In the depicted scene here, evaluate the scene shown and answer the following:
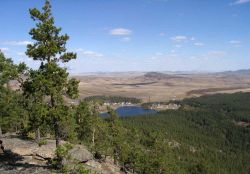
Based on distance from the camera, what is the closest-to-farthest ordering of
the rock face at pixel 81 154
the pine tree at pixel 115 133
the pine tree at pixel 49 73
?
1. the pine tree at pixel 49 73
2. the rock face at pixel 81 154
3. the pine tree at pixel 115 133

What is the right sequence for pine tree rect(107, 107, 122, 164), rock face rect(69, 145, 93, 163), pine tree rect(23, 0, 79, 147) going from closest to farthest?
pine tree rect(23, 0, 79, 147) → rock face rect(69, 145, 93, 163) → pine tree rect(107, 107, 122, 164)

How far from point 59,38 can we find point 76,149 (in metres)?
25.3

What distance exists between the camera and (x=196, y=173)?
447 ft


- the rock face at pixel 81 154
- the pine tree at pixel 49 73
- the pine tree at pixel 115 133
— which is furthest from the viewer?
the pine tree at pixel 115 133

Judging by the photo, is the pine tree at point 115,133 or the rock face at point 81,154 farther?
the pine tree at point 115,133

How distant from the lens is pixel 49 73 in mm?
38031

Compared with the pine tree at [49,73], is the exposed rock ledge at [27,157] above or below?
below

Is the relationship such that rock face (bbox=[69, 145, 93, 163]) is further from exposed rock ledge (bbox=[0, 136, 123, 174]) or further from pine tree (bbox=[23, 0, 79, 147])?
pine tree (bbox=[23, 0, 79, 147])

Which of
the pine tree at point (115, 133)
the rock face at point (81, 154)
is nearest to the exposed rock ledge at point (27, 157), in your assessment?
the rock face at point (81, 154)

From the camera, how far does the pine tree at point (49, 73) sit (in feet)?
124

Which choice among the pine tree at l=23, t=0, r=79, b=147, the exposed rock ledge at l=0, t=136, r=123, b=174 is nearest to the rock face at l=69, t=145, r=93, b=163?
the exposed rock ledge at l=0, t=136, r=123, b=174

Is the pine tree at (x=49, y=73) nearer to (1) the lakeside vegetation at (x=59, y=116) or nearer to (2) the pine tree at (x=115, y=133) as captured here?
(1) the lakeside vegetation at (x=59, y=116)

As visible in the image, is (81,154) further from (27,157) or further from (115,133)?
(115,133)

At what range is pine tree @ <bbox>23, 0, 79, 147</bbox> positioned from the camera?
3766 cm
